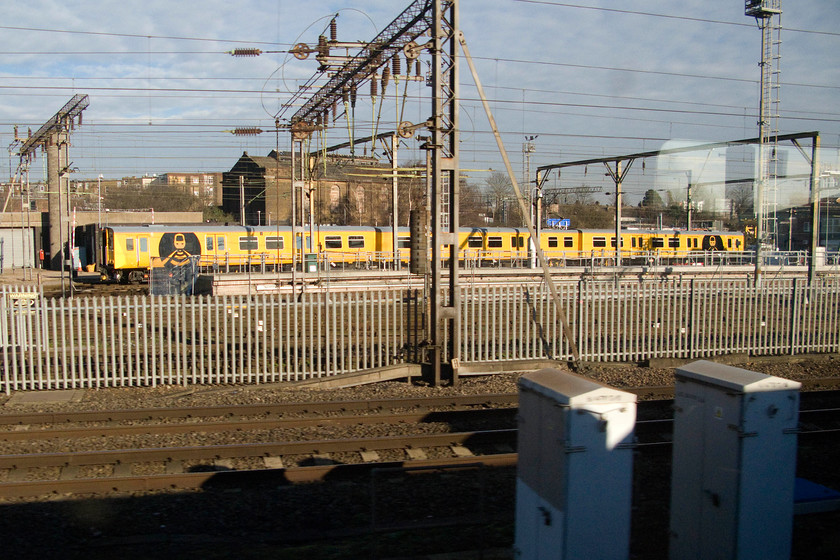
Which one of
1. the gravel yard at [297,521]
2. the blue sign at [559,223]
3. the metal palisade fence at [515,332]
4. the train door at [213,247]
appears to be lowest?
the gravel yard at [297,521]

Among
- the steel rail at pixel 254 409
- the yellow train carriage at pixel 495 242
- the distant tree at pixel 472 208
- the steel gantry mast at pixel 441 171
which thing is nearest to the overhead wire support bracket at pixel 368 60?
the steel gantry mast at pixel 441 171

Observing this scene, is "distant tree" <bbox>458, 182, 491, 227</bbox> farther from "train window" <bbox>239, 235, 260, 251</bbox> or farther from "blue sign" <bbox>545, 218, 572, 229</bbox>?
"train window" <bbox>239, 235, 260, 251</bbox>

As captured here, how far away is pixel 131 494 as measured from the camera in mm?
5883

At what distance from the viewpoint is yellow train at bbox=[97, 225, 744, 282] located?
3131 centimetres

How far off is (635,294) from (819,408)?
3976 mm

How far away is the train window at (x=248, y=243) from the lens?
3325 cm

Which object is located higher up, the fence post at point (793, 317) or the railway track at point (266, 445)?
the fence post at point (793, 317)

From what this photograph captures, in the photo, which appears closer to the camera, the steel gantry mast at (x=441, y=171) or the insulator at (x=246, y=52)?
the steel gantry mast at (x=441, y=171)

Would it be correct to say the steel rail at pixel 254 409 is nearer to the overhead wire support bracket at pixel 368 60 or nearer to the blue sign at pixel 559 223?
the overhead wire support bracket at pixel 368 60

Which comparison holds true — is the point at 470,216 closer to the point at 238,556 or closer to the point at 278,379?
the point at 278,379

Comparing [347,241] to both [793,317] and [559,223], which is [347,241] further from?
[793,317]

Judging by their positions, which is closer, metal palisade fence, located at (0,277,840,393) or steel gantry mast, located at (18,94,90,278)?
metal palisade fence, located at (0,277,840,393)

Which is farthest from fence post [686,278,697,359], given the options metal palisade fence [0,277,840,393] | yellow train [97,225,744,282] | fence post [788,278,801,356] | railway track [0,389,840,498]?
yellow train [97,225,744,282]

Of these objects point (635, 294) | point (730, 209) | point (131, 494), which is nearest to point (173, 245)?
point (635, 294)
